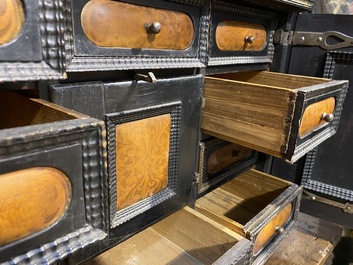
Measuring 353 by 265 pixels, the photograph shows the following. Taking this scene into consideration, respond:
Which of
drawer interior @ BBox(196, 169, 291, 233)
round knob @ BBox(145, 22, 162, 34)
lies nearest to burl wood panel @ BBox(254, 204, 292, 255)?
drawer interior @ BBox(196, 169, 291, 233)

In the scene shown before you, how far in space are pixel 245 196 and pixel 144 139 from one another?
0.64 metres

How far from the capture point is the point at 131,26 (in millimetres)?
591

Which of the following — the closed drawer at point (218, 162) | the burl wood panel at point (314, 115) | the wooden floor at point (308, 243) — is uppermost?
the burl wood panel at point (314, 115)

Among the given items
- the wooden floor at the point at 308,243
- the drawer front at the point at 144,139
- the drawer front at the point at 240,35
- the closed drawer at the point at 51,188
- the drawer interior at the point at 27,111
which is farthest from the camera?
the wooden floor at the point at 308,243

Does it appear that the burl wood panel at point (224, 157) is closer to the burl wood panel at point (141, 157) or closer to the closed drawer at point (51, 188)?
the burl wood panel at point (141, 157)

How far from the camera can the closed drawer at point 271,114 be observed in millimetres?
705

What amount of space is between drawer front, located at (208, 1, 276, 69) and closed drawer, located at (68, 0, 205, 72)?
0.31 ft

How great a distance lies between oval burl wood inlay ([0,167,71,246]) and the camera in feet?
1.14

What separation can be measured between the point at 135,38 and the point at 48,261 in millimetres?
423

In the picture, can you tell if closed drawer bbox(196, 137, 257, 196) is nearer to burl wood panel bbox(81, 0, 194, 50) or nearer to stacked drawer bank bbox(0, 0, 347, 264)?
stacked drawer bank bbox(0, 0, 347, 264)

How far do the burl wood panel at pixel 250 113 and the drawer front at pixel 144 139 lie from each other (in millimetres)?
52

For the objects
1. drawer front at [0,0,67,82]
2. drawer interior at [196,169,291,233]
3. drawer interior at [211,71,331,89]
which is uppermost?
drawer front at [0,0,67,82]

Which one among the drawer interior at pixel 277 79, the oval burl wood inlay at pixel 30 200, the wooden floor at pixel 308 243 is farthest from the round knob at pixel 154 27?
the wooden floor at pixel 308 243

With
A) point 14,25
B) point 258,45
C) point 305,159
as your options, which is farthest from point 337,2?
point 14,25
